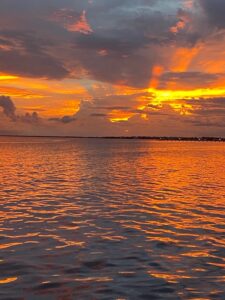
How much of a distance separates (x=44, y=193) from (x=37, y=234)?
13.7 metres

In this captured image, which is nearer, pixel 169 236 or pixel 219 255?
pixel 219 255

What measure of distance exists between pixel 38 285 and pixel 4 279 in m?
1.15

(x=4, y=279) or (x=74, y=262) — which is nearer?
(x=4, y=279)

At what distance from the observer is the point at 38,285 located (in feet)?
37.6

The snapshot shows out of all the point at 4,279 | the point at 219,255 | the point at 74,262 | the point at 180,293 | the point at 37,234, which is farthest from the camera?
the point at 37,234

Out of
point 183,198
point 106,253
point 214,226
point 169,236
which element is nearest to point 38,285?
point 106,253

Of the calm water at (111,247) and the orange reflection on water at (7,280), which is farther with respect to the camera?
the orange reflection on water at (7,280)

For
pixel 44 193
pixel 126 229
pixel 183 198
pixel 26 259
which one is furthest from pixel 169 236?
pixel 44 193

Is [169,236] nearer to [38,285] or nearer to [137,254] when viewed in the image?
[137,254]

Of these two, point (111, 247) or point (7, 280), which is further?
point (111, 247)

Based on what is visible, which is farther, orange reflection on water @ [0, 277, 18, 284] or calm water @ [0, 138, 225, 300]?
orange reflection on water @ [0, 277, 18, 284]

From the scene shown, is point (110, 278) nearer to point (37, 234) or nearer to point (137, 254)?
point (137, 254)

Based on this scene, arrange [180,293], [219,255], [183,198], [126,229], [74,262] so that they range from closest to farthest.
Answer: [180,293], [74,262], [219,255], [126,229], [183,198]

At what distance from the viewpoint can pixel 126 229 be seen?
742 inches
